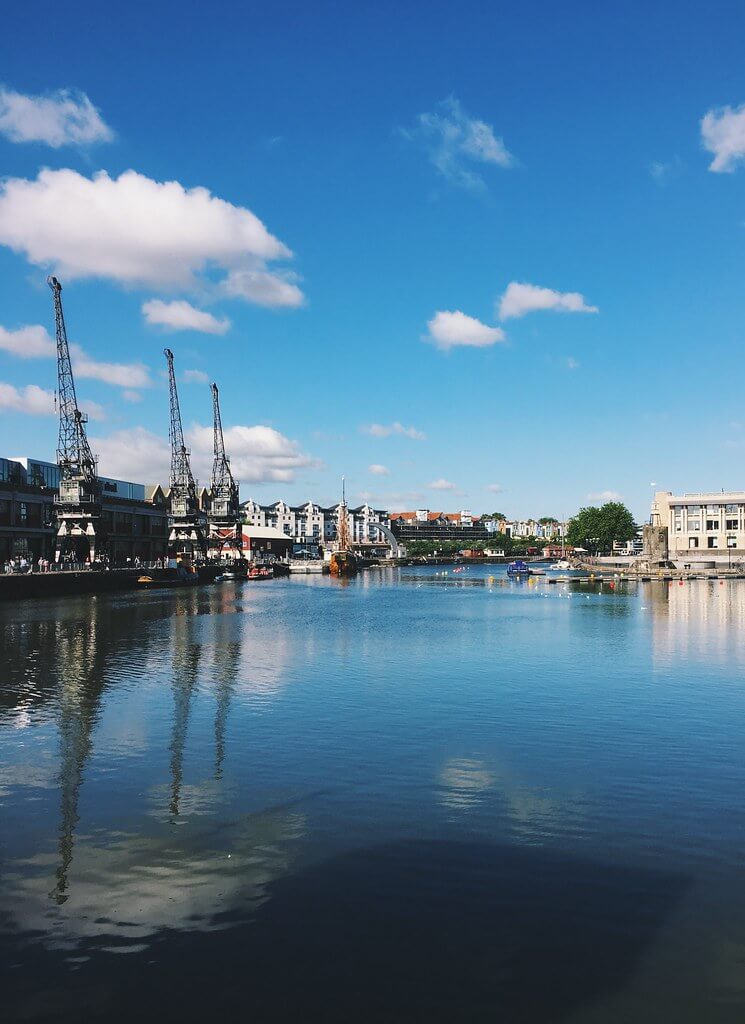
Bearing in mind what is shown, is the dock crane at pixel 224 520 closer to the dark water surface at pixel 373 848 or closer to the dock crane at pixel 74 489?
the dock crane at pixel 74 489

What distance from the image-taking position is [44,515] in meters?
124

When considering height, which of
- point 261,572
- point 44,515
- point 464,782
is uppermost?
point 44,515

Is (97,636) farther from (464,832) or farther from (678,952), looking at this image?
(678,952)

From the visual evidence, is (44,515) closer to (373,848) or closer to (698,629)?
(698,629)

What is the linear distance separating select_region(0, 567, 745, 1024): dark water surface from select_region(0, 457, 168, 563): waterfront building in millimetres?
84209

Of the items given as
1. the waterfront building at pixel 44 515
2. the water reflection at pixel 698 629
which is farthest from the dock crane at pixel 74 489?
the water reflection at pixel 698 629

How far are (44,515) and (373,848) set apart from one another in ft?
Answer: 393

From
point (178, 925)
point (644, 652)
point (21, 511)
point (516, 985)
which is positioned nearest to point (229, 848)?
point (178, 925)

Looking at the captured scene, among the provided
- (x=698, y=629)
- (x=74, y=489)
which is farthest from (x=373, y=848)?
(x=74, y=489)

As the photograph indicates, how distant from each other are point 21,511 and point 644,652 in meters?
97.0

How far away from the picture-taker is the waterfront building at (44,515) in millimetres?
112938

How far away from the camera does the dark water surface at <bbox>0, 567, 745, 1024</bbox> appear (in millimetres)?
10992

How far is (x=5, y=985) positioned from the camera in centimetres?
1096

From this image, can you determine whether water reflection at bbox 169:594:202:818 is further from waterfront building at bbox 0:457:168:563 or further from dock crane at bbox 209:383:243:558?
dock crane at bbox 209:383:243:558
